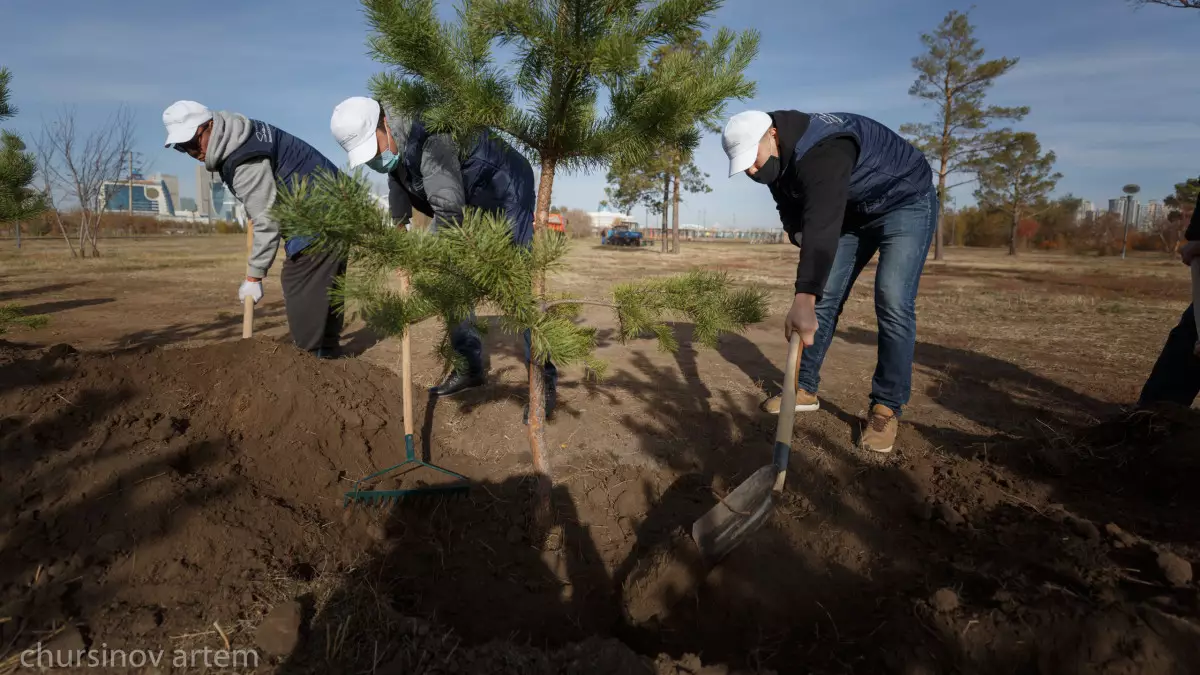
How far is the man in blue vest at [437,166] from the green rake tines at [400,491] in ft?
1.84

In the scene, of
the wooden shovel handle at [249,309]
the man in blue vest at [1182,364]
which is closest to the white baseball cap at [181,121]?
the wooden shovel handle at [249,309]

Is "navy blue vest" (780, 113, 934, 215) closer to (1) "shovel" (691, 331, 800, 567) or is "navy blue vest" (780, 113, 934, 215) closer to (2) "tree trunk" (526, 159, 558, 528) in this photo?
(1) "shovel" (691, 331, 800, 567)

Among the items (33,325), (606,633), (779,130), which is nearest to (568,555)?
(606,633)

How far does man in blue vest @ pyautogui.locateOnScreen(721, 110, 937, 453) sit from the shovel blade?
17.4 inches

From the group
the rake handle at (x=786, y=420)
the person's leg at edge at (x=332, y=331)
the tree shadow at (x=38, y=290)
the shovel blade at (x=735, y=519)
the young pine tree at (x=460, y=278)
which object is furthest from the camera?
the tree shadow at (x=38, y=290)

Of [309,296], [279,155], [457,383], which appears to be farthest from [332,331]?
[279,155]

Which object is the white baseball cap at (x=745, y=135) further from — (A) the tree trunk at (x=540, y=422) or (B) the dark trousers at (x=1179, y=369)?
(B) the dark trousers at (x=1179, y=369)

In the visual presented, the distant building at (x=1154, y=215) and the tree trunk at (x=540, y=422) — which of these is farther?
the distant building at (x=1154, y=215)

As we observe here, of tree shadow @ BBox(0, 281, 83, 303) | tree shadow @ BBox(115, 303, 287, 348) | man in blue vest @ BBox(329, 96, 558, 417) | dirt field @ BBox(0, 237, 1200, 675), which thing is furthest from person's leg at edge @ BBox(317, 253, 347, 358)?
tree shadow @ BBox(0, 281, 83, 303)

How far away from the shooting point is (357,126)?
237 centimetres

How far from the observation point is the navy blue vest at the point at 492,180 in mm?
2904

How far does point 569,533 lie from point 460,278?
3.85ft

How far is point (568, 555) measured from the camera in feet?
7.48

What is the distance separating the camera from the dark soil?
1.48 meters
